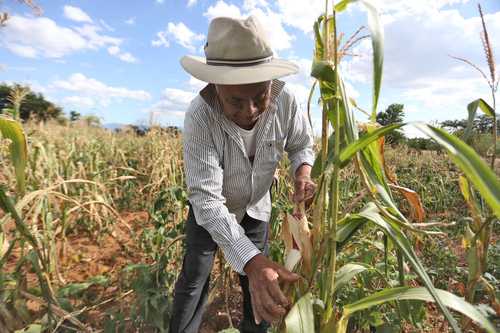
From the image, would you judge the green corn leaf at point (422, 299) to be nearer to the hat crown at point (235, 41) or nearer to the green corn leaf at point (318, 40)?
the green corn leaf at point (318, 40)

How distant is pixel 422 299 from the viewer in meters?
0.62

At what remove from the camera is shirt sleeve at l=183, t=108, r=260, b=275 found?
926 millimetres

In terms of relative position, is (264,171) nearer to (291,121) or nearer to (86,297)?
(291,121)

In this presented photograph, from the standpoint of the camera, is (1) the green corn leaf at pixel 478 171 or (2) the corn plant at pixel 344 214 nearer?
(1) the green corn leaf at pixel 478 171

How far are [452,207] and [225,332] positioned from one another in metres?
3.62

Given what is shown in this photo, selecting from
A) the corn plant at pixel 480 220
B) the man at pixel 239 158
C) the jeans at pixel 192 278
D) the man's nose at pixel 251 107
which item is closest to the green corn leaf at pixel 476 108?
the corn plant at pixel 480 220

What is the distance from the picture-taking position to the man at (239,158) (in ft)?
3.01

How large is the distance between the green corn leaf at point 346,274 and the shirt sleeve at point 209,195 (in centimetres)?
21

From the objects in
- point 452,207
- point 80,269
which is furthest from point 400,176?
point 80,269

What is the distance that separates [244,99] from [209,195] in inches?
12.2

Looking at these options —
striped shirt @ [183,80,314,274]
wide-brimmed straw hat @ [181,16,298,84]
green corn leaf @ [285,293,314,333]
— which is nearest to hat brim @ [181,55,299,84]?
wide-brimmed straw hat @ [181,16,298,84]

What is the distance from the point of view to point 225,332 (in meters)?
1.24

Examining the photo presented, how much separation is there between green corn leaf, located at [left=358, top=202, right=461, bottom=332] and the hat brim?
1.44 ft

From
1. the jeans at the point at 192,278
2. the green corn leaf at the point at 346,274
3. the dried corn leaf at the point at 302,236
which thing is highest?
the dried corn leaf at the point at 302,236
